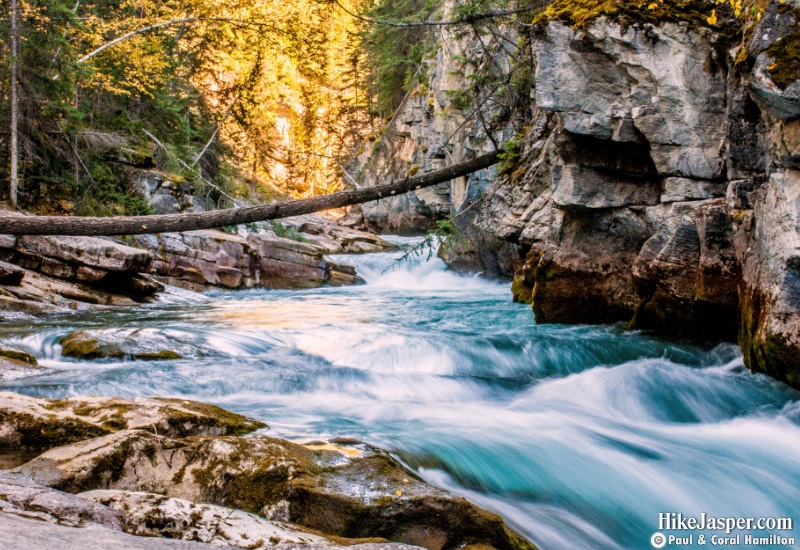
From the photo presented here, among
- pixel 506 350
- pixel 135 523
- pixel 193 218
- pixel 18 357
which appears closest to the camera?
pixel 135 523

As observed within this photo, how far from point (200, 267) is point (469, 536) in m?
14.1

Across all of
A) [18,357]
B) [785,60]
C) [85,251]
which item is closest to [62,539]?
[18,357]

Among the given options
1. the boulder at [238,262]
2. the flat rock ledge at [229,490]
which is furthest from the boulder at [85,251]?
the flat rock ledge at [229,490]

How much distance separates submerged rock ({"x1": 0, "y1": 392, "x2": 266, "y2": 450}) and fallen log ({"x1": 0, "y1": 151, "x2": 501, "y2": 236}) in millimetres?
5461

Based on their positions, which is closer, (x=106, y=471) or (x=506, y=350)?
(x=106, y=471)

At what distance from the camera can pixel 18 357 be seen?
21.5 ft

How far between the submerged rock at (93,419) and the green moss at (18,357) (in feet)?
10.2

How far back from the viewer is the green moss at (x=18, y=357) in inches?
254

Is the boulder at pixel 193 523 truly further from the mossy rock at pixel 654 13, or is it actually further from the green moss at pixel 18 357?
the mossy rock at pixel 654 13

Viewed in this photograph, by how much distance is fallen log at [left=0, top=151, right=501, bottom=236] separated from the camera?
8578 mm

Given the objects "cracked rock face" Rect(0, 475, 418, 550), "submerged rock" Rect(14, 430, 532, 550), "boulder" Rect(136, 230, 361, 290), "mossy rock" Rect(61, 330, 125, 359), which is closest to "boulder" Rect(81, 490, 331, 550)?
"cracked rock face" Rect(0, 475, 418, 550)

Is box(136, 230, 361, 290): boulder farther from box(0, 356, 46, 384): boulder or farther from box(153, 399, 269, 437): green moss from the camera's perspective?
box(153, 399, 269, 437): green moss

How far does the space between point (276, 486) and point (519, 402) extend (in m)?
4.15

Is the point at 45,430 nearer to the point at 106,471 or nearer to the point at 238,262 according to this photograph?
the point at 106,471
